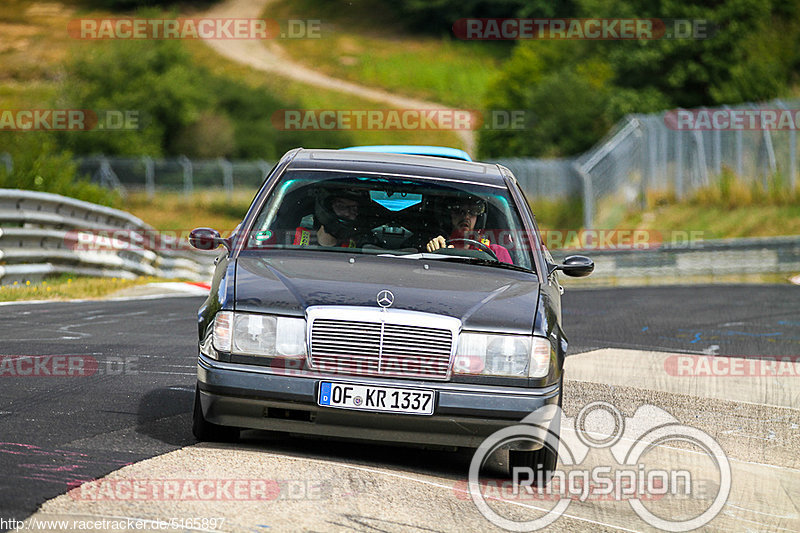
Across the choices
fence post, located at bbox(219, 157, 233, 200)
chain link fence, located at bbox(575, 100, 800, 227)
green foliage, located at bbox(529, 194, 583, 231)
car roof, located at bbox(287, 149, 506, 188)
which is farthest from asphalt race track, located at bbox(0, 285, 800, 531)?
fence post, located at bbox(219, 157, 233, 200)

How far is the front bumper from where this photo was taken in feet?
19.5

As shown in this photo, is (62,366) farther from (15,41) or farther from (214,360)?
(15,41)

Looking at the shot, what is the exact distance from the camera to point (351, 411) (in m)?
5.95

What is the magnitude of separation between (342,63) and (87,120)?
44.4m

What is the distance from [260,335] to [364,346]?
520mm

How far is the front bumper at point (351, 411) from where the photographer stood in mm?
5953

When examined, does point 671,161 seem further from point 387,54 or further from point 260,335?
point 387,54

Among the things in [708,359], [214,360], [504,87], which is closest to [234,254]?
[214,360]

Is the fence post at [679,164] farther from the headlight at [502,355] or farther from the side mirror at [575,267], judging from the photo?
the headlight at [502,355]

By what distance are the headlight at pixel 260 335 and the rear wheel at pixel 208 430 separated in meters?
0.43

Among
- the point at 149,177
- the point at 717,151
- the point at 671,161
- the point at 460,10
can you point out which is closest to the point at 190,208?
the point at 149,177

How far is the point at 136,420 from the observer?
6980mm

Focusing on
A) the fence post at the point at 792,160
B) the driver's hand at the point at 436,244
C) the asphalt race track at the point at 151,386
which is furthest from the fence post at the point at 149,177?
the driver's hand at the point at 436,244

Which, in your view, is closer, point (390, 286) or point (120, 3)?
point (390, 286)
